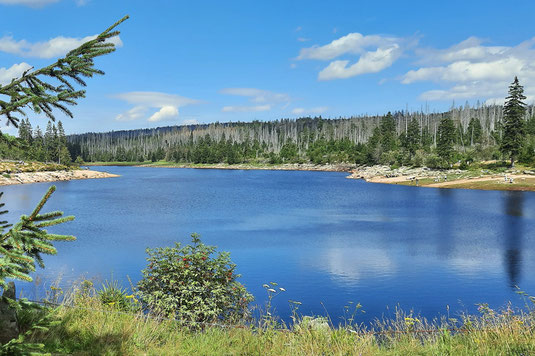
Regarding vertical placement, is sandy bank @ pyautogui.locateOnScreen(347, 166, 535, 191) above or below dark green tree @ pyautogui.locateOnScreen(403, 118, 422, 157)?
below

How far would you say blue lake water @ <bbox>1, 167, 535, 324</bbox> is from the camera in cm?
1920

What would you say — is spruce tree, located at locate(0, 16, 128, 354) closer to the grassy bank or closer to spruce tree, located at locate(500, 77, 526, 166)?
spruce tree, located at locate(500, 77, 526, 166)

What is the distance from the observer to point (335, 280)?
68.8 feet

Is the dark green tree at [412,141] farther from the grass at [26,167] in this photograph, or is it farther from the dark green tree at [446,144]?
the grass at [26,167]

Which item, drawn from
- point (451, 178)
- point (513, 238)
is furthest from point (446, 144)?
point (513, 238)

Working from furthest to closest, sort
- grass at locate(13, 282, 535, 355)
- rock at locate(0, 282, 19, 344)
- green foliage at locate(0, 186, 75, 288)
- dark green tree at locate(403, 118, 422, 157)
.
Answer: dark green tree at locate(403, 118, 422, 157) < grass at locate(13, 282, 535, 355) < rock at locate(0, 282, 19, 344) < green foliage at locate(0, 186, 75, 288)

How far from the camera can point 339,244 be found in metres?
29.5

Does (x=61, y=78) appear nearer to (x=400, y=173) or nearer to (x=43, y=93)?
(x=43, y=93)

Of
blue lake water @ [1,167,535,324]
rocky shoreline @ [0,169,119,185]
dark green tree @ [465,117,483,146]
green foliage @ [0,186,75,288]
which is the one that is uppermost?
dark green tree @ [465,117,483,146]

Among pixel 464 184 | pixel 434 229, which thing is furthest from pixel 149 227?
pixel 464 184

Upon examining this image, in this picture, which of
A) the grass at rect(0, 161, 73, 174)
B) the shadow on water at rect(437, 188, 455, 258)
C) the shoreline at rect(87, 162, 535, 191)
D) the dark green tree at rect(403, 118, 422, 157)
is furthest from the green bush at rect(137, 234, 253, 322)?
the dark green tree at rect(403, 118, 422, 157)

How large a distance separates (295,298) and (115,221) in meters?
25.6

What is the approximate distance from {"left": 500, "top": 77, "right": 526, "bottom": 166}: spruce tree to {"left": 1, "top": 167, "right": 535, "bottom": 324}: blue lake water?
15646mm

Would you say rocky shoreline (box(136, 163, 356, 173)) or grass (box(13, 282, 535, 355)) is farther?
rocky shoreline (box(136, 163, 356, 173))
